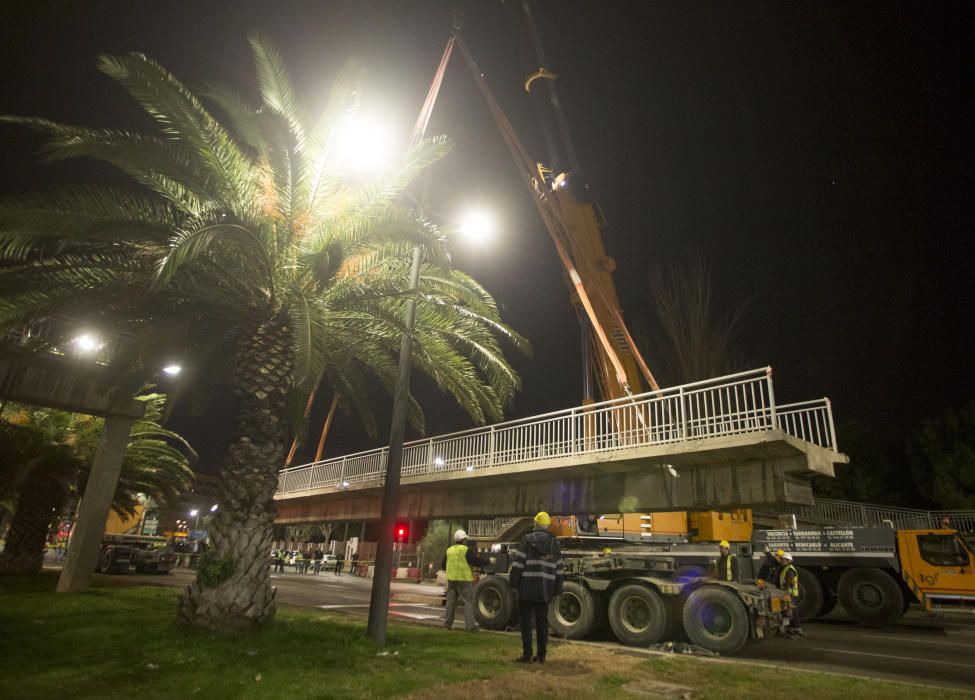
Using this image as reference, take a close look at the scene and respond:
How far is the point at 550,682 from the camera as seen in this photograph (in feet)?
20.3

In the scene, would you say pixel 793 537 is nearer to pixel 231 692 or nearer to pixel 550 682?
pixel 550 682

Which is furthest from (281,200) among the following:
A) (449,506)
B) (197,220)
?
(449,506)

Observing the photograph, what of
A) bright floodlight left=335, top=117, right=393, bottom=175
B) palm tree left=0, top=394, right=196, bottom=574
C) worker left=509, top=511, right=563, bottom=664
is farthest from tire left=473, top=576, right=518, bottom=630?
palm tree left=0, top=394, right=196, bottom=574

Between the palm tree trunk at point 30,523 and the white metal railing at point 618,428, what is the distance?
29.3ft

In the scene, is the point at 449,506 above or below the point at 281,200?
below

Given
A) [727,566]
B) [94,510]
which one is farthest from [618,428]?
[94,510]

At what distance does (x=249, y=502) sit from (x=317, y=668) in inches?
123

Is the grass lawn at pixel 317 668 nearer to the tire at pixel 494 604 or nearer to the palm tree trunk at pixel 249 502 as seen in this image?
the palm tree trunk at pixel 249 502

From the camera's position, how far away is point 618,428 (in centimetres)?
1310

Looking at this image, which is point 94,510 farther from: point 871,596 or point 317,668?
point 871,596

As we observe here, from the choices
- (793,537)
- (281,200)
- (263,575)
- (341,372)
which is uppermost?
(281,200)

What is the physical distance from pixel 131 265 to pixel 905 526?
3198 cm

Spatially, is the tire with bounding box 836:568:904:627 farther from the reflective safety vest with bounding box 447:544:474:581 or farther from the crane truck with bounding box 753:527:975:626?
the reflective safety vest with bounding box 447:544:474:581

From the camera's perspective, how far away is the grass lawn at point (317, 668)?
549 cm
